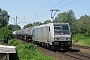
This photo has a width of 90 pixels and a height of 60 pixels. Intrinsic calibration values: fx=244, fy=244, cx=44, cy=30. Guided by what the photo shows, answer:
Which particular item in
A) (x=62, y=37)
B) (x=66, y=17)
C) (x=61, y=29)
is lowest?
(x=62, y=37)

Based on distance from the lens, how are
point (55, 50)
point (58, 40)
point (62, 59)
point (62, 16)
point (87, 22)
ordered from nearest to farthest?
point (62, 59), point (58, 40), point (55, 50), point (87, 22), point (62, 16)

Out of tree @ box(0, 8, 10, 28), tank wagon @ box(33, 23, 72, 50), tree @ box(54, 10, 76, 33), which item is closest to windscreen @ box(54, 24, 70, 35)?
tank wagon @ box(33, 23, 72, 50)

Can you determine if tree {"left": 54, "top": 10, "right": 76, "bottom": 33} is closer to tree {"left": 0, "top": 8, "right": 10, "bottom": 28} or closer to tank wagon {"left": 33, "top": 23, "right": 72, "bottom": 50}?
tree {"left": 0, "top": 8, "right": 10, "bottom": 28}

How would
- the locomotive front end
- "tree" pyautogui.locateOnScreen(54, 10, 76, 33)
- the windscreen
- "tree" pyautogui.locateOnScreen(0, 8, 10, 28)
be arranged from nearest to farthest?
the locomotive front end
the windscreen
"tree" pyautogui.locateOnScreen(54, 10, 76, 33)
"tree" pyautogui.locateOnScreen(0, 8, 10, 28)

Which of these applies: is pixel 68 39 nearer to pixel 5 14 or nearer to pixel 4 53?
pixel 4 53

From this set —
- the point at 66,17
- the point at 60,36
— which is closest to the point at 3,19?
the point at 66,17

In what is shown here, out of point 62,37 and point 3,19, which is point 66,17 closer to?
point 3,19

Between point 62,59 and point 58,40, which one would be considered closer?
point 62,59

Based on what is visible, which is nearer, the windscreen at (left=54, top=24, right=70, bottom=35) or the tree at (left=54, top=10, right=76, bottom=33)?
the windscreen at (left=54, top=24, right=70, bottom=35)

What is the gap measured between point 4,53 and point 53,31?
8.65m

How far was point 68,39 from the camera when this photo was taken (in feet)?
72.6

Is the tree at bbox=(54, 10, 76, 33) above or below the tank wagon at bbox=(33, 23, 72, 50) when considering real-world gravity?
above

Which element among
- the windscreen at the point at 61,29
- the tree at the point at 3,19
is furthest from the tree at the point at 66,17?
the windscreen at the point at 61,29

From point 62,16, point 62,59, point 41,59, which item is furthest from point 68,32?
point 62,16
